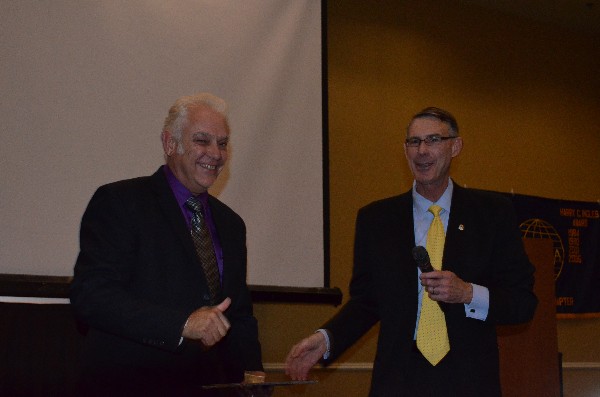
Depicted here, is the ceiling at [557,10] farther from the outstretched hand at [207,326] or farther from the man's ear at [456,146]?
the outstretched hand at [207,326]

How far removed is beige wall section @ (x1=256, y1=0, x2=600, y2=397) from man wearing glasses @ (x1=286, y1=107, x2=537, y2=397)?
2301 mm

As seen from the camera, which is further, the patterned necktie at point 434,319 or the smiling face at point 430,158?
the smiling face at point 430,158

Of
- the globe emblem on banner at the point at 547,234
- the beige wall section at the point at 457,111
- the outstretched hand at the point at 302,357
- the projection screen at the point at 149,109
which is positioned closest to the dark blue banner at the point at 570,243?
the globe emblem on banner at the point at 547,234

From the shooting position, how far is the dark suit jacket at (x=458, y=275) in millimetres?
2760

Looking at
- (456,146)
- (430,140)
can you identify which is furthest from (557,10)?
(430,140)

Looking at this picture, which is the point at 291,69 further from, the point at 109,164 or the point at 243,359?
the point at 243,359

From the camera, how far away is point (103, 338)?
107 inches

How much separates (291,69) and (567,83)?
11.9ft

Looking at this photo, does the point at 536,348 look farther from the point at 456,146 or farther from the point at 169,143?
the point at 169,143

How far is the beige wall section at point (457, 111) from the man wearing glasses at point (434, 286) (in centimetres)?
230

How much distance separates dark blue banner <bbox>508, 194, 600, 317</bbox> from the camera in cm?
684

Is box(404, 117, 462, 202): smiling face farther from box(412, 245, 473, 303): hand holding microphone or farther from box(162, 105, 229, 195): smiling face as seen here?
box(162, 105, 229, 195): smiling face

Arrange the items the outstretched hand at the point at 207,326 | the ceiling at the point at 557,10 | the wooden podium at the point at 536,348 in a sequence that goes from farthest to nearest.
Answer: the ceiling at the point at 557,10 → the wooden podium at the point at 536,348 → the outstretched hand at the point at 207,326

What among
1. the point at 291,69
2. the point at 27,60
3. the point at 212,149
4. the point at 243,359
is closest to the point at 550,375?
the point at 291,69
